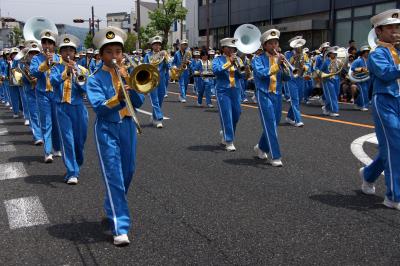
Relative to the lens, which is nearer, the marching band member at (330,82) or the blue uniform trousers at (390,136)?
the blue uniform trousers at (390,136)

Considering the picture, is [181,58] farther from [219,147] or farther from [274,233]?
[274,233]

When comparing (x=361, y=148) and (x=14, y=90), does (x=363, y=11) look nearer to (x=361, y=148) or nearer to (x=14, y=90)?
(x=14, y=90)

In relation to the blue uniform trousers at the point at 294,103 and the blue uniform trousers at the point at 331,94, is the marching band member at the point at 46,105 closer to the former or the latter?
the blue uniform trousers at the point at 294,103

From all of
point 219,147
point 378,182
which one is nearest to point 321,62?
point 219,147

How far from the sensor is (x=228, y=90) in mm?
8477

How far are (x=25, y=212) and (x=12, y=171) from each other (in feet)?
7.35

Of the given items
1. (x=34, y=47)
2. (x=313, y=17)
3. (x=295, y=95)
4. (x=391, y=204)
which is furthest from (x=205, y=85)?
(x=313, y=17)

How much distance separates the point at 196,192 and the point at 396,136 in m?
2.32

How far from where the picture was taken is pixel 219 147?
8789 millimetres

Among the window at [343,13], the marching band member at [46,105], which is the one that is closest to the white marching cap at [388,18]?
the marching band member at [46,105]

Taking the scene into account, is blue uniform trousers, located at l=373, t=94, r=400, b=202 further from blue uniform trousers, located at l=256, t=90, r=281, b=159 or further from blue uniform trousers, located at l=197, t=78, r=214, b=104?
blue uniform trousers, located at l=197, t=78, r=214, b=104

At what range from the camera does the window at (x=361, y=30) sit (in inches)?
1075

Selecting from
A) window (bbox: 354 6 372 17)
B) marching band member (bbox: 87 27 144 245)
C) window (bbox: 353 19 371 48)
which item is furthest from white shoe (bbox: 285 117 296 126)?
window (bbox: 354 6 372 17)

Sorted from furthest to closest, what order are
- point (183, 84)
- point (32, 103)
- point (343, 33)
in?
point (343, 33) < point (183, 84) < point (32, 103)
